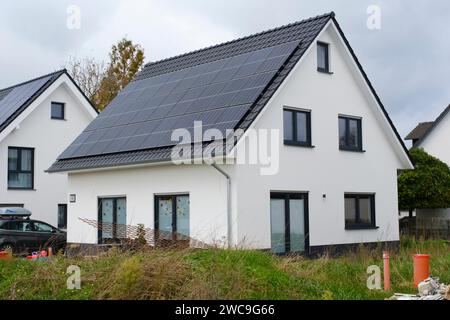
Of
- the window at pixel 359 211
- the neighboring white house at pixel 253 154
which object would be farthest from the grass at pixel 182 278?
the window at pixel 359 211

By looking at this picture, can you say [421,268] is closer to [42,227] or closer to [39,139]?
[42,227]

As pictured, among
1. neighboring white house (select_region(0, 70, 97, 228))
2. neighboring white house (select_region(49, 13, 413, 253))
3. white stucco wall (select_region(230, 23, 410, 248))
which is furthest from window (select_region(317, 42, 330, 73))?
neighboring white house (select_region(0, 70, 97, 228))

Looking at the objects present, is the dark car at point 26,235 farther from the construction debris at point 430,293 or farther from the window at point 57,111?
the construction debris at point 430,293

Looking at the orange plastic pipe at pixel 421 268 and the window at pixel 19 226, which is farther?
the window at pixel 19 226

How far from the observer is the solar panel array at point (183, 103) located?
59.7 feet

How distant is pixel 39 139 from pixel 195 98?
11.9 m

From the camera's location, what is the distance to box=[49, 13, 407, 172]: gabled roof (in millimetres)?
18109

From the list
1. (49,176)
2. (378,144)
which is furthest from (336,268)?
(49,176)

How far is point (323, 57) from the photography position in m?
20.4

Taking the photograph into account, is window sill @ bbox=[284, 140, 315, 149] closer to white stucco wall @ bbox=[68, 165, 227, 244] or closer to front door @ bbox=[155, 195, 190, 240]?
white stucco wall @ bbox=[68, 165, 227, 244]

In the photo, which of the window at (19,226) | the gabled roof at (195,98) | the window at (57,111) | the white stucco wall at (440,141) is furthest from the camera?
the white stucco wall at (440,141)

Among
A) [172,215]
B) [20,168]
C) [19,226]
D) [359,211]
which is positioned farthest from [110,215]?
[20,168]

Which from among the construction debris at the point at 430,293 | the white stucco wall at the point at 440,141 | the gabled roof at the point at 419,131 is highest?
the gabled roof at the point at 419,131

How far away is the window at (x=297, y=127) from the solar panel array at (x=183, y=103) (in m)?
1.50
